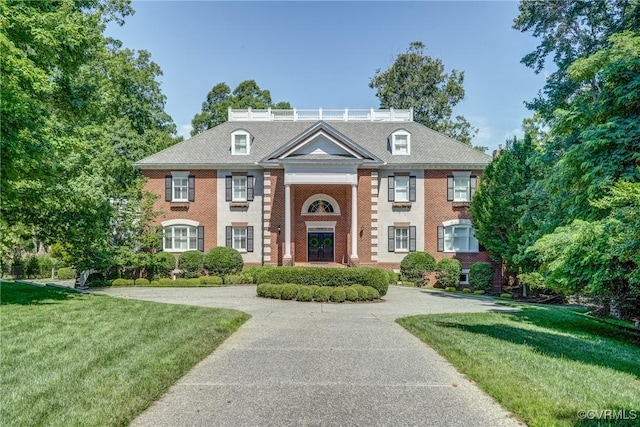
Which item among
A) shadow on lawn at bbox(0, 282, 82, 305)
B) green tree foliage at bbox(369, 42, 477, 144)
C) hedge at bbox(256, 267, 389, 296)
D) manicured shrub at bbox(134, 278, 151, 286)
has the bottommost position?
manicured shrub at bbox(134, 278, 151, 286)

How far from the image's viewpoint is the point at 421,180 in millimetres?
26422

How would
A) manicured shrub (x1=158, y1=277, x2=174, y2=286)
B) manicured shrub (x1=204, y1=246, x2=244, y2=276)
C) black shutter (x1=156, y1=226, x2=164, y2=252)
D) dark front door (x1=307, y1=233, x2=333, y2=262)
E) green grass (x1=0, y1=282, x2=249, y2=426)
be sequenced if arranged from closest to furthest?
green grass (x1=0, y1=282, x2=249, y2=426)
manicured shrub (x1=158, y1=277, x2=174, y2=286)
manicured shrub (x1=204, y1=246, x2=244, y2=276)
black shutter (x1=156, y1=226, x2=164, y2=252)
dark front door (x1=307, y1=233, x2=333, y2=262)

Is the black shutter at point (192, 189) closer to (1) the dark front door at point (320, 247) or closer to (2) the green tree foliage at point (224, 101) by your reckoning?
(1) the dark front door at point (320, 247)

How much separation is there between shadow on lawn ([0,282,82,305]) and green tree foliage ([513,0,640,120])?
2043 cm

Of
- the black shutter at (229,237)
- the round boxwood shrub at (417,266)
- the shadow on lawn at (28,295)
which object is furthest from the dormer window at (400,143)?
the shadow on lawn at (28,295)

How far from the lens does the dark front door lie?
2681 centimetres

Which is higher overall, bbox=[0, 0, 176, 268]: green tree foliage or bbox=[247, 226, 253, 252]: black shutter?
bbox=[0, 0, 176, 268]: green tree foliage

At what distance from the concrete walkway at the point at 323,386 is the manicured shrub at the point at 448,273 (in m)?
15.6

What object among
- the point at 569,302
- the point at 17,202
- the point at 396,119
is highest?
the point at 396,119

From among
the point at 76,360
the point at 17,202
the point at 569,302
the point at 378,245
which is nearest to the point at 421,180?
the point at 378,245

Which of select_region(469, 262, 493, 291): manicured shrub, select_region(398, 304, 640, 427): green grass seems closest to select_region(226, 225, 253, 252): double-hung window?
select_region(469, 262, 493, 291): manicured shrub

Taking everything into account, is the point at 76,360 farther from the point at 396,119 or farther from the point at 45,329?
the point at 396,119

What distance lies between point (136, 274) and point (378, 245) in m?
13.7

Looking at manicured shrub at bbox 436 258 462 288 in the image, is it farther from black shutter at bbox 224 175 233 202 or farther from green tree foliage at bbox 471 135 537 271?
black shutter at bbox 224 175 233 202
